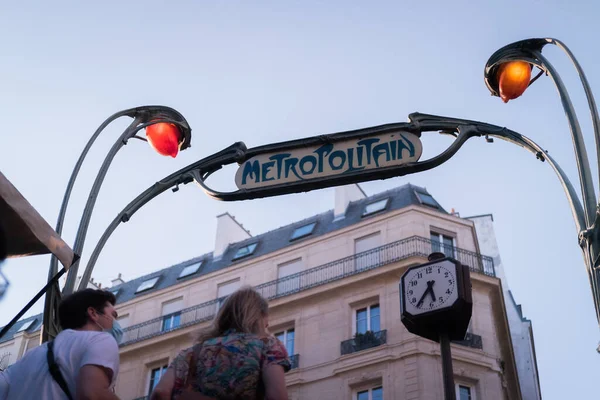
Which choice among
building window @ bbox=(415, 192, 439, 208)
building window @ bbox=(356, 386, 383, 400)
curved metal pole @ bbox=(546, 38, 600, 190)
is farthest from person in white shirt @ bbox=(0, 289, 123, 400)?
building window @ bbox=(415, 192, 439, 208)

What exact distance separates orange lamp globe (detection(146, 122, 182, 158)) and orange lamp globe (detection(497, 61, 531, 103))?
2.71 meters

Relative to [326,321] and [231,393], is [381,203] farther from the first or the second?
[231,393]

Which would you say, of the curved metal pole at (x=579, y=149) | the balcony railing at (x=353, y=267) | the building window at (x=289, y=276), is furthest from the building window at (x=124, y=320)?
the curved metal pole at (x=579, y=149)

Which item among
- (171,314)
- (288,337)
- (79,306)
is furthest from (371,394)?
(79,306)

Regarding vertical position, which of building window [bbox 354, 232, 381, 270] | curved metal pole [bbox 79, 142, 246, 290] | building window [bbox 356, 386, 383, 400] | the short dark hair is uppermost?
building window [bbox 354, 232, 381, 270]

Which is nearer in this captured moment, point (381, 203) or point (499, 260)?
point (381, 203)

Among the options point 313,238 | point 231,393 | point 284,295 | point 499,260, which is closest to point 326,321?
point 284,295

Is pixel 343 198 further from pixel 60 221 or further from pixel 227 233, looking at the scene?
pixel 60 221

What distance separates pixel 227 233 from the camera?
29.6m

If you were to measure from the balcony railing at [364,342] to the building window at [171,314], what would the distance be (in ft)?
22.8

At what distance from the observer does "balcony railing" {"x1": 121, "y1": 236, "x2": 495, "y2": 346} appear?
74.0 feet

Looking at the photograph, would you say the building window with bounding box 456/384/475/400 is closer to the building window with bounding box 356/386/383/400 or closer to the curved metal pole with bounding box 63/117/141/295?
the building window with bounding box 356/386/383/400

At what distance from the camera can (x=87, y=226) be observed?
578 centimetres

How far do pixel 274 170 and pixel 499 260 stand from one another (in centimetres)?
2630
